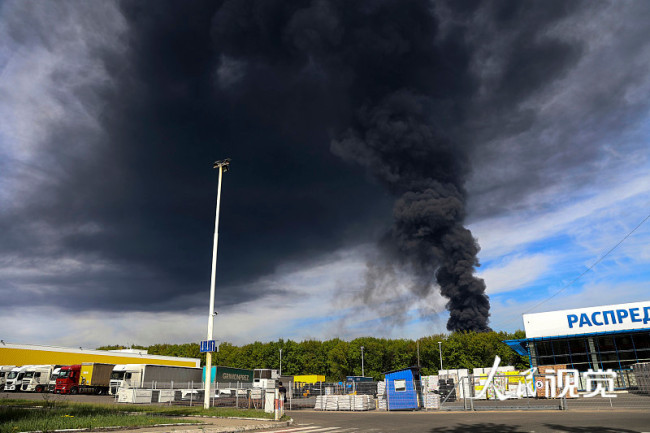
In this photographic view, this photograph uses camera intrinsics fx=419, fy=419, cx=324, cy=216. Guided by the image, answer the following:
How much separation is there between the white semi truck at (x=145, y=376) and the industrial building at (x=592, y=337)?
138ft

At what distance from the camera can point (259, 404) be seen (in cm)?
3225

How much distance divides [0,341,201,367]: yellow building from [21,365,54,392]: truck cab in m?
26.7

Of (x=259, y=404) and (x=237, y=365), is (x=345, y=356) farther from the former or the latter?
(x=259, y=404)

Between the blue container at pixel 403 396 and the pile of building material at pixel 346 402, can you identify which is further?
the pile of building material at pixel 346 402

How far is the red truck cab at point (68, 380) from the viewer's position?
46.5 m

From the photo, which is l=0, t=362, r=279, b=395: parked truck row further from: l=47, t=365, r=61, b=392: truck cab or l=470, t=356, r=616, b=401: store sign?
l=470, t=356, r=616, b=401: store sign

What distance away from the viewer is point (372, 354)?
9419 centimetres

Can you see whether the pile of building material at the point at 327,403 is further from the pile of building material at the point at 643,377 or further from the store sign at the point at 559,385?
the pile of building material at the point at 643,377

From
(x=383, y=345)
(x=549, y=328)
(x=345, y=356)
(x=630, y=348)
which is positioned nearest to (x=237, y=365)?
(x=345, y=356)

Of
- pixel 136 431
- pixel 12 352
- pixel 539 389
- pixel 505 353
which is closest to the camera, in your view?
pixel 136 431

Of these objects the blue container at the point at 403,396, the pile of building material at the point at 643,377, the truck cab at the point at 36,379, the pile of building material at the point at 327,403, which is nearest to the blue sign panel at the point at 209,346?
the pile of building material at the point at 327,403

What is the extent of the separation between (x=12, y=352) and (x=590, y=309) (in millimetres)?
86887

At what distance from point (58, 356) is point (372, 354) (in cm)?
6223

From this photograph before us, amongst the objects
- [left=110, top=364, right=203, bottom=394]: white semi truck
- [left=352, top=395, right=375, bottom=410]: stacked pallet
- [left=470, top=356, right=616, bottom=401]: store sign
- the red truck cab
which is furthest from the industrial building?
the red truck cab
